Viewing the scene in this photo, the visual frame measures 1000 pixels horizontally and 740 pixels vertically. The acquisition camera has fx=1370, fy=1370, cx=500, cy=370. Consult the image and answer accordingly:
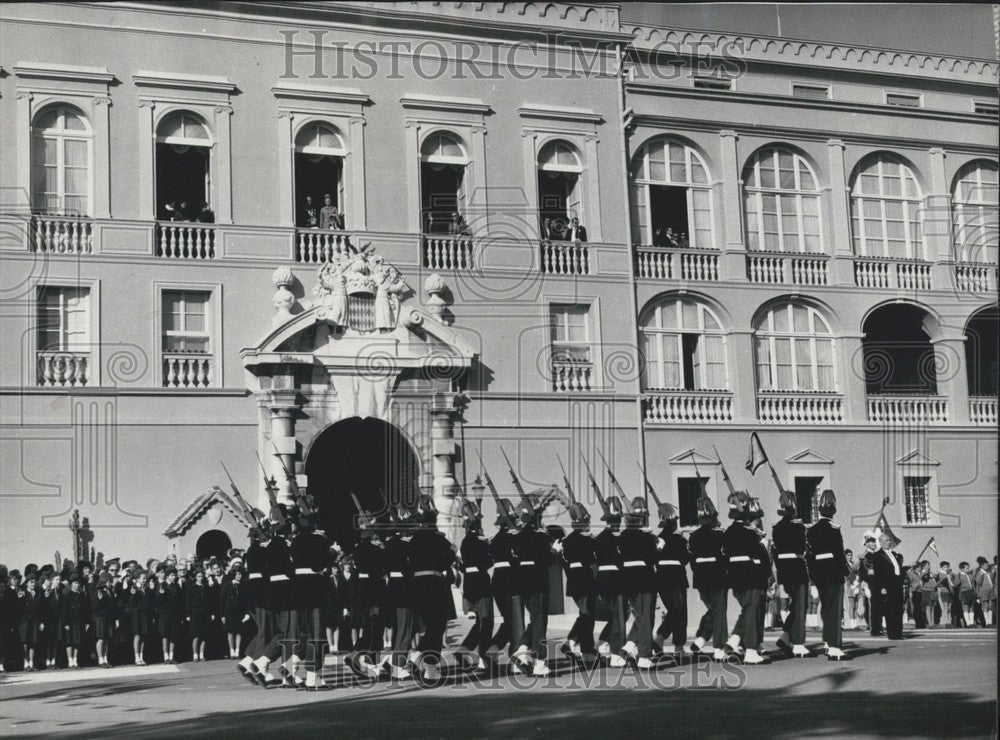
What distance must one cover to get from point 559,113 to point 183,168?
627 cm

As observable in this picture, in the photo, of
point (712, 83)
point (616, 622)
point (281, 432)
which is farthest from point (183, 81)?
point (616, 622)

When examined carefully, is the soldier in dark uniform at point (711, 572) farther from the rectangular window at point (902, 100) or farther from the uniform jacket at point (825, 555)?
the rectangular window at point (902, 100)

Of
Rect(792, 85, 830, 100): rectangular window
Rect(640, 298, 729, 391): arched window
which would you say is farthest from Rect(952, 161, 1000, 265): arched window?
Rect(640, 298, 729, 391): arched window

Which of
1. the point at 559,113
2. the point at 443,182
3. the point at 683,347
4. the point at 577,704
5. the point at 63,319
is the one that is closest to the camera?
the point at 577,704

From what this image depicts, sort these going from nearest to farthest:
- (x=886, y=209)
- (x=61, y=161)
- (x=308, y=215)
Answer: (x=61, y=161), (x=308, y=215), (x=886, y=209)

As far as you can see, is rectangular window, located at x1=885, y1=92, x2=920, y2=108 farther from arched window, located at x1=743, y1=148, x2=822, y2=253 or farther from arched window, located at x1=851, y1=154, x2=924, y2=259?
arched window, located at x1=743, y1=148, x2=822, y2=253

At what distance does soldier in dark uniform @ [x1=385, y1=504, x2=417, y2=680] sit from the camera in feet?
44.5

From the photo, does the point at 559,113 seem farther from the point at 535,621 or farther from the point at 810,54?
the point at 535,621

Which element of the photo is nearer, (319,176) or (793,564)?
(793,564)

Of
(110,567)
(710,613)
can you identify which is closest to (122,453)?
(110,567)

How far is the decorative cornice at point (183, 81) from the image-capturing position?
2069 centimetres

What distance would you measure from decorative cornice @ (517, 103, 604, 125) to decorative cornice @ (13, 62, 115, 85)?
22.0 ft

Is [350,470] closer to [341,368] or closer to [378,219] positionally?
[341,368]

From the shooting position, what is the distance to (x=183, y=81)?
2088 cm
